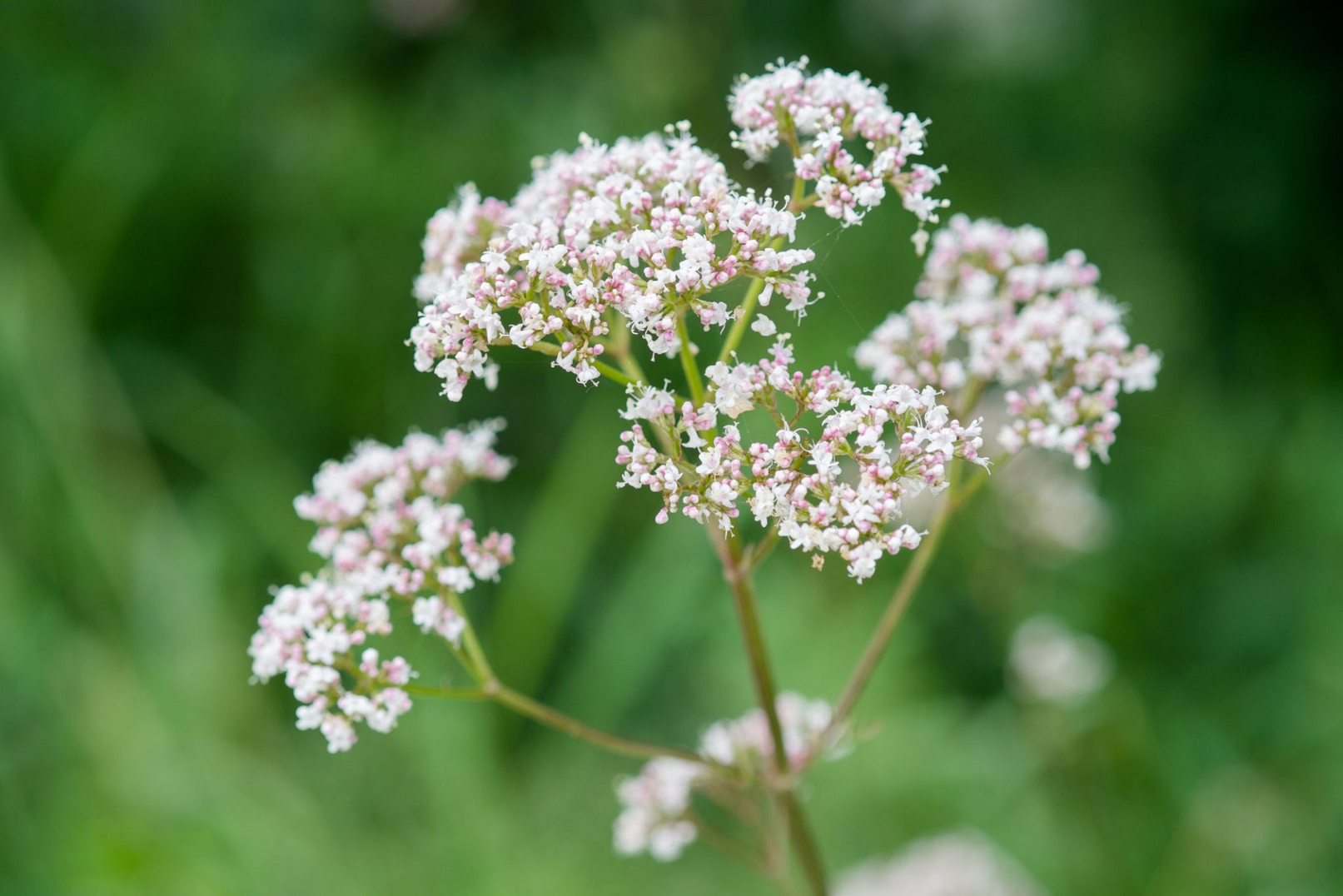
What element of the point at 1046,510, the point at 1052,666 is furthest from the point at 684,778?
the point at 1046,510

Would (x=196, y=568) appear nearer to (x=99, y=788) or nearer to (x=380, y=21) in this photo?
(x=99, y=788)

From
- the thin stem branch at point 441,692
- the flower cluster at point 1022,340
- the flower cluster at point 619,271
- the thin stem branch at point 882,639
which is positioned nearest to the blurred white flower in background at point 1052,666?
the flower cluster at point 1022,340

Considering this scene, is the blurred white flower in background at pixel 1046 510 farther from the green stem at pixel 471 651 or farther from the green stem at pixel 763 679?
the green stem at pixel 471 651

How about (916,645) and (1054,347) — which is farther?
(916,645)

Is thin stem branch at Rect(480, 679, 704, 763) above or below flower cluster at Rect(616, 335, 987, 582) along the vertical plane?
below

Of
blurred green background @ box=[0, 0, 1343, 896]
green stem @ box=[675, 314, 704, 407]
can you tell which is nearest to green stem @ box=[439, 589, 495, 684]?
green stem @ box=[675, 314, 704, 407]

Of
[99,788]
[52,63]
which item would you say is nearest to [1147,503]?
[99,788]

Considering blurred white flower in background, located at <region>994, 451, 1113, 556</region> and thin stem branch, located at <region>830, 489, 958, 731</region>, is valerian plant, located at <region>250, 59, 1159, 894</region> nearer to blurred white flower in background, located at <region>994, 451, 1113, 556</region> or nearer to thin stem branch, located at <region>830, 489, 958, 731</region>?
thin stem branch, located at <region>830, 489, 958, 731</region>
